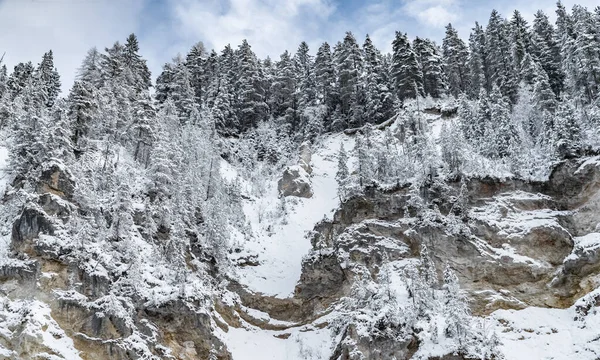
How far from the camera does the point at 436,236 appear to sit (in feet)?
104

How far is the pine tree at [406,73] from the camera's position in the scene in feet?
183

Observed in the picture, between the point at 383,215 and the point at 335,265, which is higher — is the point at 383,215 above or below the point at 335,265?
above

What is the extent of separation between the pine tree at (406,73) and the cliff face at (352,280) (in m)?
23.8

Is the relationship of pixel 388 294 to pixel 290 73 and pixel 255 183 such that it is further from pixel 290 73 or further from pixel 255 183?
pixel 290 73

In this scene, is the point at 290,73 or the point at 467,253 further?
the point at 290,73

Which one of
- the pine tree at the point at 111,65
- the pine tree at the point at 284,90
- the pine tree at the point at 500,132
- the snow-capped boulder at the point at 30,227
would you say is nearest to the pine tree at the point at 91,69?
the pine tree at the point at 111,65

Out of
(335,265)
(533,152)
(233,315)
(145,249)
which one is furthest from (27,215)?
(533,152)

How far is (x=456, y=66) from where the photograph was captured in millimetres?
62375

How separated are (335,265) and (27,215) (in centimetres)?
1827

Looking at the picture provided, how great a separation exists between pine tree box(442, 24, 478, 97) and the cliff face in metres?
31.2

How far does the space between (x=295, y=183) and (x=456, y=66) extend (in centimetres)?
2873

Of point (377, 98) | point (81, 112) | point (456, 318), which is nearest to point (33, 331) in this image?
point (456, 318)

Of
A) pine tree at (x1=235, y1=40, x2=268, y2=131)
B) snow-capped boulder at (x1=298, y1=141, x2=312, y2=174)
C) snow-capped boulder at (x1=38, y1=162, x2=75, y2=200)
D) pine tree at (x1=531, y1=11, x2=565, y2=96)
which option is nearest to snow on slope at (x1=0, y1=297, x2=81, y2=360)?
snow-capped boulder at (x1=38, y1=162, x2=75, y2=200)

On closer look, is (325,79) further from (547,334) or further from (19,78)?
(547,334)
